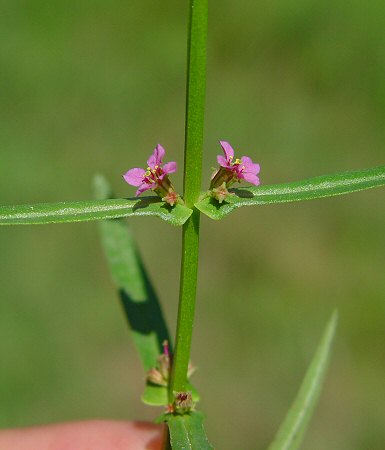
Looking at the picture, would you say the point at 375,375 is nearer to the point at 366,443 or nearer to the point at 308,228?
the point at 366,443

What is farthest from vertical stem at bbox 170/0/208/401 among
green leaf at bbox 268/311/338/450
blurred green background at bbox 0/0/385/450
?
blurred green background at bbox 0/0/385/450

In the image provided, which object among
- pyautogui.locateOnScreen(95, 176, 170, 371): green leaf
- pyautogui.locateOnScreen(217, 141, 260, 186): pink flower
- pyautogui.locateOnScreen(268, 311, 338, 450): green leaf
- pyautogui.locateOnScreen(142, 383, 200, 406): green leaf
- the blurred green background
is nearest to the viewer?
pyautogui.locateOnScreen(217, 141, 260, 186): pink flower

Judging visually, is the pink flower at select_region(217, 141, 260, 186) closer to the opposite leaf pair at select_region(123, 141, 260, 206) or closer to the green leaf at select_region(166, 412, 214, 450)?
the opposite leaf pair at select_region(123, 141, 260, 206)

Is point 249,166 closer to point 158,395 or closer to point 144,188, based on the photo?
point 144,188

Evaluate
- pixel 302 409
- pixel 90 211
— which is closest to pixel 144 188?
pixel 90 211

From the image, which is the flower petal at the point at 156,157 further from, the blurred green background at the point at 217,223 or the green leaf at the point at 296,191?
the blurred green background at the point at 217,223
